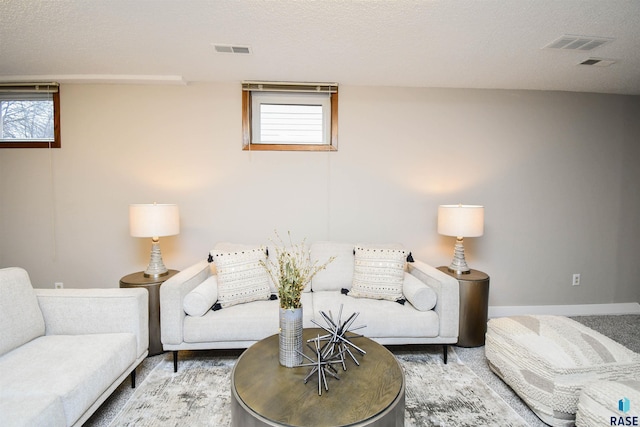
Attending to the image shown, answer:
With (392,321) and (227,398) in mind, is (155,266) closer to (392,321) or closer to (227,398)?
(227,398)

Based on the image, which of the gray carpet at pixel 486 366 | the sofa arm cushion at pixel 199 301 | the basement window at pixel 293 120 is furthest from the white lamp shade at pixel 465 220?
the sofa arm cushion at pixel 199 301

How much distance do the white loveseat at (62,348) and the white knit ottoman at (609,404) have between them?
2.44m

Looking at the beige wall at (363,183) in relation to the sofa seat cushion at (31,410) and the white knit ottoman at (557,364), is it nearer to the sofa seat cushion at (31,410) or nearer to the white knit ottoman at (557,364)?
the white knit ottoman at (557,364)

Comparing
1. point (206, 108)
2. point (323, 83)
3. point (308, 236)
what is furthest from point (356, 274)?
point (206, 108)

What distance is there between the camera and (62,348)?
1653 millimetres

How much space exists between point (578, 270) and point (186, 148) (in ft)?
14.6

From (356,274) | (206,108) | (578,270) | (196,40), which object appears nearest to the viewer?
(196,40)

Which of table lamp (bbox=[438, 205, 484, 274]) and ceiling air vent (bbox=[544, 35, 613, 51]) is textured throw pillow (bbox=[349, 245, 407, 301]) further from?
ceiling air vent (bbox=[544, 35, 613, 51])

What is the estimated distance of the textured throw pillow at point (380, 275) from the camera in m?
2.46

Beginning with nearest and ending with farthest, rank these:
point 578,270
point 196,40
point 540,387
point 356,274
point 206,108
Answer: point 540,387 < point 196,40 < point 356,274 < point 206,108 < point 578,270

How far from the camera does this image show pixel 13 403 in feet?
3.91

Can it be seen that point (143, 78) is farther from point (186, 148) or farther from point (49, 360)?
point (49, 360)

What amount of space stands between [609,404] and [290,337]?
1540mm

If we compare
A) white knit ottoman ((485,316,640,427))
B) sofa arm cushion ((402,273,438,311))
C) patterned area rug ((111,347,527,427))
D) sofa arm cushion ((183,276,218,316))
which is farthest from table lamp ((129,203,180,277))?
white knit ottoman ((485,316,640,427))
